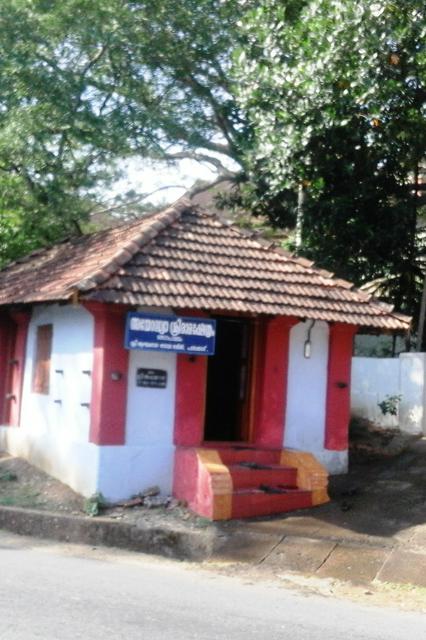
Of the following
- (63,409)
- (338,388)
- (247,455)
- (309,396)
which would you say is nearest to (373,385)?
(338,388)

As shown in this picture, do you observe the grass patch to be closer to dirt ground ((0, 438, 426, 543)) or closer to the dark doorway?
dirt ground ((0, 438, 426, 543))

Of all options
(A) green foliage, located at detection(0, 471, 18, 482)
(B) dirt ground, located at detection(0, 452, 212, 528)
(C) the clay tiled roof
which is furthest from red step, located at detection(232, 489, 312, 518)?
(A) green foliage, located at detection(0, 471, 18, 482)

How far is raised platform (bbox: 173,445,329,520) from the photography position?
10.6 metres

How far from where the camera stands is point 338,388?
12.6 metres

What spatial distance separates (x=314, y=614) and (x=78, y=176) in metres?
11.5

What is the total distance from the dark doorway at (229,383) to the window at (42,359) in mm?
2373

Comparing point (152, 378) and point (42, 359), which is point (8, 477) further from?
point (152, 378)

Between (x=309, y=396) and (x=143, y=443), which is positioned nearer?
(x=143, y=443)

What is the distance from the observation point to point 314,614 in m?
7.33

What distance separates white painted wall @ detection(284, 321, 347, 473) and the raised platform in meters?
0.50

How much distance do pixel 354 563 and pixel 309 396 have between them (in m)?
3.51

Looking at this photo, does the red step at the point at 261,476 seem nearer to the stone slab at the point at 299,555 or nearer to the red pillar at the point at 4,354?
the stone slab at the point at 299,555

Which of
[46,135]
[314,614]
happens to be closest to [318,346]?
[314,614]

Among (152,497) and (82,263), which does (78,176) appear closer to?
(82,263)
